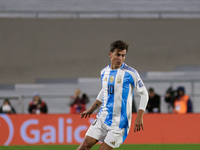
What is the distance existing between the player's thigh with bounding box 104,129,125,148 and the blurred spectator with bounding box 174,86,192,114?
720cm

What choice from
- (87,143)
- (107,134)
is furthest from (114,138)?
(87,143)

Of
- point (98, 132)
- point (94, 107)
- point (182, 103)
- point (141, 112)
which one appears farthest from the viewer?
point (182, 103)

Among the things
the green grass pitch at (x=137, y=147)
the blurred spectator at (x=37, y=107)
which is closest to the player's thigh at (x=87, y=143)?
the green grass pitch at (x=137, y=147)

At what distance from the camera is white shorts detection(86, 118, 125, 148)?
5.37 metres

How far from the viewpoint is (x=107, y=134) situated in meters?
5.42

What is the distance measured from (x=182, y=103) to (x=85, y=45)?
5407 millimetres

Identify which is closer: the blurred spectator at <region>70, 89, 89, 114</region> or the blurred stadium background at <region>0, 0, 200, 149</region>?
the blurred spectator at <region>70, 89, 89, 114</region>

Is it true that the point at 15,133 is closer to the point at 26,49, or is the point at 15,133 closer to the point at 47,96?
the point at 47,96

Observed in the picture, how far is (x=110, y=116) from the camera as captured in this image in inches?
215

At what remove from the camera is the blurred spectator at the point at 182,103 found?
1238 cm

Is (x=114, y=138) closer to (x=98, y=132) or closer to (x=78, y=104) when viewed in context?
(x=98, y=132)

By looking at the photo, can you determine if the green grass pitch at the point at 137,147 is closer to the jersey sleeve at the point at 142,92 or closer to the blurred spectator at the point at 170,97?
the blurred spectator at the point at 170,97

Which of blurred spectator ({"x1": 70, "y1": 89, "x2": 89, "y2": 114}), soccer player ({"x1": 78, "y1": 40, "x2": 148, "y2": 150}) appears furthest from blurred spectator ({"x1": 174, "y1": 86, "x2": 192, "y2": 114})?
soccer player ({"x1": 78, "y1": 40, "x2": 148, "y2": 150})
